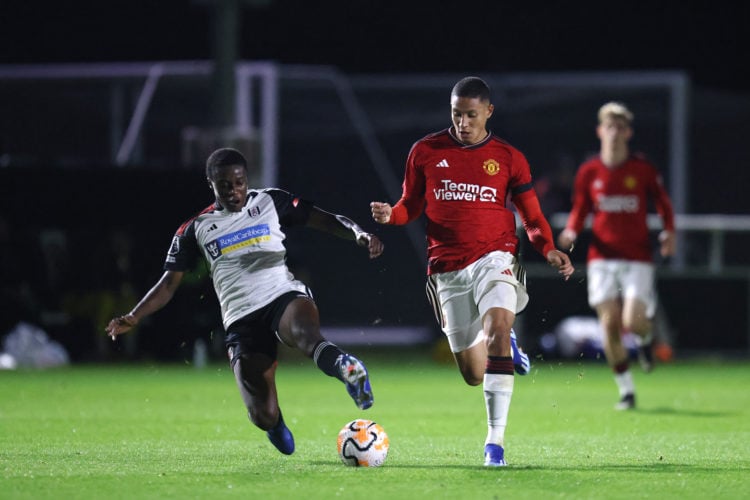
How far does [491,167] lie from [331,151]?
1374 cm

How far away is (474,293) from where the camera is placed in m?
8.98

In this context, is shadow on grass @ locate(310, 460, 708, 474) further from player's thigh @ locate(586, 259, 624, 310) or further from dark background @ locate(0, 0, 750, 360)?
dark background @ locate(0, 0, 750, 360)

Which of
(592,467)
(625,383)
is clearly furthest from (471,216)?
(625,383)

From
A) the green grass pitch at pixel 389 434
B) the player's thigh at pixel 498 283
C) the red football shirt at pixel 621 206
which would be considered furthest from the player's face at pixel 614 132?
the player's thigh at pixel 498 283

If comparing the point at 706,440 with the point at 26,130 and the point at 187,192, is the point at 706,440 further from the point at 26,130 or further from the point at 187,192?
the point at 26,130

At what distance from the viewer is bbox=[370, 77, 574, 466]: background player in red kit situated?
8859mm

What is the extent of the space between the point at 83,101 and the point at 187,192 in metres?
3.54

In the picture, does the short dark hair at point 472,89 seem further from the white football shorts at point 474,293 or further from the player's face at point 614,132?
the player's face at point 614,132

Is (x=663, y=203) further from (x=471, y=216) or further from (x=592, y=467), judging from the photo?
(x=592, y=467)

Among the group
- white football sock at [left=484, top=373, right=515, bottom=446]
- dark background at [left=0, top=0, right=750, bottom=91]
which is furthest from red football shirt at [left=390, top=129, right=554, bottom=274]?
dark background at [left=0, top=0, right=750, bottom=91]

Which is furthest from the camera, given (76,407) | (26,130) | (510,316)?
(26,130)

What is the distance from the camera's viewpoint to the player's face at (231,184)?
8.81 meters

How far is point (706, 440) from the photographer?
1015 cm

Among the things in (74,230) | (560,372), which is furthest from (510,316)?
(74,230)
